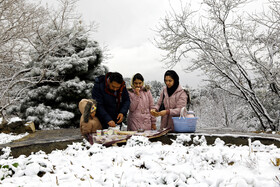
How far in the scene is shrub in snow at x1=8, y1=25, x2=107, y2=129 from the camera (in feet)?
30.2

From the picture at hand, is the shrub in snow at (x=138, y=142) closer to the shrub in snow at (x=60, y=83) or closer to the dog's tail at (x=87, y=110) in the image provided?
the dog's tail at (x=87, y=110)

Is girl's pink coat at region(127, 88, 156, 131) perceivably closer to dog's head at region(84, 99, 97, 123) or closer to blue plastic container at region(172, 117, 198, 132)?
blue plastic container at region(172, 117, 198, 132)

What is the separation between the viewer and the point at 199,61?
9.32 m

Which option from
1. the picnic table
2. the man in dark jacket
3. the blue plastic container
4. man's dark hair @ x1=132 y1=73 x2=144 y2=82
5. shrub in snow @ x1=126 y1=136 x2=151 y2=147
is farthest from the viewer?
man's dark hair @ x1=132 y1=73 x2=144 y2=82

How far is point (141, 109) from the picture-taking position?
4.64 m

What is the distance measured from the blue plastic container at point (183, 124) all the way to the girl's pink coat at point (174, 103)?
0.15 m

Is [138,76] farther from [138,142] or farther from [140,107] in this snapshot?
[138,142]

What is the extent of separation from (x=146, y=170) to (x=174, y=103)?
2530mm

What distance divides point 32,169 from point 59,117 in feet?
23.9

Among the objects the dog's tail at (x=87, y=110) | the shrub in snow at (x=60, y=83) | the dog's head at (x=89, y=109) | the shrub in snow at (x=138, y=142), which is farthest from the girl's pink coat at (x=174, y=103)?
the shrub in snow at (x=60, y=83)

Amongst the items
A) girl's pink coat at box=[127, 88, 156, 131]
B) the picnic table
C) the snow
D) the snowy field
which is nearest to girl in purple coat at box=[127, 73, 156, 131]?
girl's pink coat at box=[127, 88, 156, 131]

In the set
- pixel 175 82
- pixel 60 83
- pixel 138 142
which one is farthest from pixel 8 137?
pixel 175 82

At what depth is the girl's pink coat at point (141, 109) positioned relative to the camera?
4.64 m

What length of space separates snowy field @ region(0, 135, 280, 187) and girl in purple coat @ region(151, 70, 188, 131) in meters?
1.66
